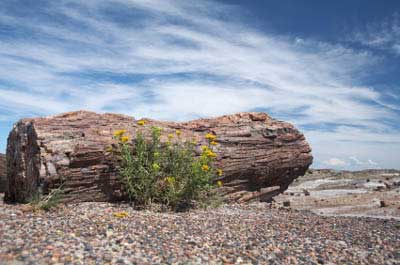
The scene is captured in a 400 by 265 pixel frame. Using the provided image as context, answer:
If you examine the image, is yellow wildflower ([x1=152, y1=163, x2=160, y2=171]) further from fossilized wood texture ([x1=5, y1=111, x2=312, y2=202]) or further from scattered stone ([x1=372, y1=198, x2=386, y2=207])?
scattered stone ([x1=372, y1=198, x2=386, y2=207])

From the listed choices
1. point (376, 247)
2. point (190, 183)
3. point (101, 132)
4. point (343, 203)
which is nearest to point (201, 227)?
point (190, 183)

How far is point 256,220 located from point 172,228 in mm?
2438

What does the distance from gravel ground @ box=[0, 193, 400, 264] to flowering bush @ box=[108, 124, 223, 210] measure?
0.61 m

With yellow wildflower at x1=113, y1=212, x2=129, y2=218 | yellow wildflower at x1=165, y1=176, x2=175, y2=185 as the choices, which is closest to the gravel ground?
yellow wildflower at x1=113, y1=212, x2=129, y2=218

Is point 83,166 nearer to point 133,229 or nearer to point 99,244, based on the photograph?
point 133,229

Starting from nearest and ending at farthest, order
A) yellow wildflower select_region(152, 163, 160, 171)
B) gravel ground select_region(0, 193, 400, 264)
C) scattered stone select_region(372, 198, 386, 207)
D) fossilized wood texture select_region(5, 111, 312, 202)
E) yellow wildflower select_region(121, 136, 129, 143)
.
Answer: gravel ground select_region(0, 193, 400, 264)
yellow wildflower select_region(152, 163, 160, 171)
fossilized wood texture select_region(5, 111, 312, 202)
yellow wildflower select_region(121, 136, 129, 143)
scattered stone select_region(372, 198, 386, 207)

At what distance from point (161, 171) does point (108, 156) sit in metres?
1.30

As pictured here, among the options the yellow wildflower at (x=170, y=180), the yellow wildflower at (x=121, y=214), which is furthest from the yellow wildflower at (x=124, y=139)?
the yellow wildflower at (x=121, y=214)

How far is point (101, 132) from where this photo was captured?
985 cm

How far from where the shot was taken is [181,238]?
6312mm

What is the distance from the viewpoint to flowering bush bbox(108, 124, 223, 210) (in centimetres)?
920

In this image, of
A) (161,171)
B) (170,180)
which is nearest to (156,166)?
(170,180)

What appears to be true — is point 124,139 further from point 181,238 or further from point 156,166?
point 181,238

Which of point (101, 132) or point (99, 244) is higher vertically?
point (101, 132)
